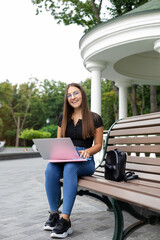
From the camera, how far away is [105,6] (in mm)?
17922

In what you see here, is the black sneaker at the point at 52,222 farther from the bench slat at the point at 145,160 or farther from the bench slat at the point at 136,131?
the bench slat at the point at 136,131

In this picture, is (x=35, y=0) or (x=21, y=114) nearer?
(x=35, y=0)

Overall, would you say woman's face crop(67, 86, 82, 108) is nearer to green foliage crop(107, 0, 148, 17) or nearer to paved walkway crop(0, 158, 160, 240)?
paved walkway crop(0, 158, 160, 240)

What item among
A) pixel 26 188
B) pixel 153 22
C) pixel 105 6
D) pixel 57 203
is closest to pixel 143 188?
pixel 57 203

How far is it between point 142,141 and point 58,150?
0.91 metres

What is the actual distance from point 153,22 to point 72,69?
229ft

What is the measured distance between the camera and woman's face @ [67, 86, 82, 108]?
10.9 ft

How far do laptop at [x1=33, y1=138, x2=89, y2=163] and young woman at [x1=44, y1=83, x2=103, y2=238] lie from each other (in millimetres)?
72

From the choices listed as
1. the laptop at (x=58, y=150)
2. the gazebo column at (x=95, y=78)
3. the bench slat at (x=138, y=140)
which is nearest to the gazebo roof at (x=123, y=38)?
the gazebo column at (x=95, y=78)

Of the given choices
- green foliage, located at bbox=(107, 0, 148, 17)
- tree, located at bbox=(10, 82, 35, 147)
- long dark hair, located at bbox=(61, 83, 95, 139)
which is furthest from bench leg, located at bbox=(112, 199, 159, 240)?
tree, located at bbox=(10, 82, 35, 147)

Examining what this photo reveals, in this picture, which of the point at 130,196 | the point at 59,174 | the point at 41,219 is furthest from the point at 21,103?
the point at 130,196

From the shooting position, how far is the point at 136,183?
97.2 inches

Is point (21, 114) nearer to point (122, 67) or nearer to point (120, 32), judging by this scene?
point (122, 67)

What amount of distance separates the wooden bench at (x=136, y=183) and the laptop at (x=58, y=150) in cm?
25
